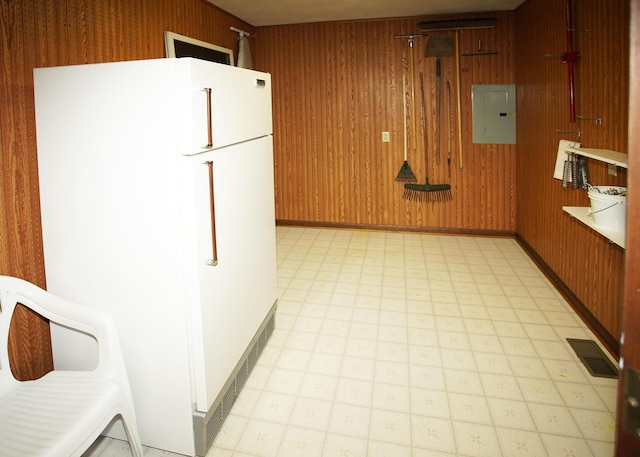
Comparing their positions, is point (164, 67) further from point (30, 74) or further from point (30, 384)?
point (30, 384)

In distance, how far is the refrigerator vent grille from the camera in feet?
6.45

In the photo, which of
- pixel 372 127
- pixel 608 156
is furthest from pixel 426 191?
pixel 608 156

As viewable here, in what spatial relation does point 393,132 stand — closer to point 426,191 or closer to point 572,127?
point 426,191

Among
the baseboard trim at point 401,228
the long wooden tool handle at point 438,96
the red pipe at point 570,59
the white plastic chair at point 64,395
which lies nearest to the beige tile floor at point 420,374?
the white plastic chair at point 64,395

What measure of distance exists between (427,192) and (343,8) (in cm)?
217

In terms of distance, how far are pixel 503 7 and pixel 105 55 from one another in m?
3.88

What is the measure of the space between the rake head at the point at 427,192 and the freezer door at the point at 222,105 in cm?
304

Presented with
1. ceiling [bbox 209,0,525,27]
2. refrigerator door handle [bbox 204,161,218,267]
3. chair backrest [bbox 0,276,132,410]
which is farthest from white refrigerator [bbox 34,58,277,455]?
ceiling [bbox 209,0,525,27]

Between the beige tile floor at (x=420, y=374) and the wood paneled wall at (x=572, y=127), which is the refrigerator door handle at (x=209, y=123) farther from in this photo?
the wood paneled wall at (x=572, y=127)

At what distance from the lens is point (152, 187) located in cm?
182

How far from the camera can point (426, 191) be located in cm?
536

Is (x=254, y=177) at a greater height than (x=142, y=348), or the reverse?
(x=254, y=177)

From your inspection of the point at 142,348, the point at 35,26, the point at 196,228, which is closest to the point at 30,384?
the point at 142,348

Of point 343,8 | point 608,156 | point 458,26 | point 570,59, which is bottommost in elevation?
point 608,156
